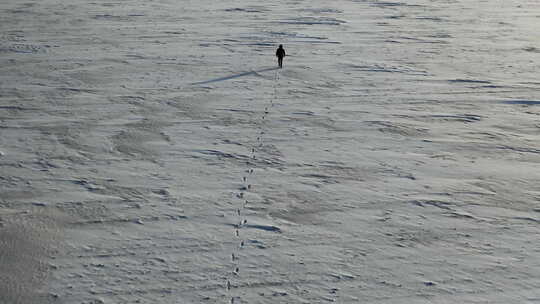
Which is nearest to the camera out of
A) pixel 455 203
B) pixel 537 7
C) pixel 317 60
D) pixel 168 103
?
pixel 455 203

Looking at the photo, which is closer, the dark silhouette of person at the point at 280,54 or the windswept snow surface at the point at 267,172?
the windswept snow surface at the point at 267,172

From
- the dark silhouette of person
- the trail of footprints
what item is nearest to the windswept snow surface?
the trail of footprints

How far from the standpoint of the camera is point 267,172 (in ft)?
17.2

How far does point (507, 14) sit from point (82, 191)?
506 inches

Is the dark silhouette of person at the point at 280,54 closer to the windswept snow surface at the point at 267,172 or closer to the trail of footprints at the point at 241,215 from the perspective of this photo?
the windswept snow surface at the point at 267,172

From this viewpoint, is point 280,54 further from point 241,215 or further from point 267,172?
point 241,215

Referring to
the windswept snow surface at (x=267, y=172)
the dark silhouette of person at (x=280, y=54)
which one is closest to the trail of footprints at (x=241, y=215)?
the windswept snow surface at (x=267, y=172)

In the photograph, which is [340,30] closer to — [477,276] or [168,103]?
[168,103]

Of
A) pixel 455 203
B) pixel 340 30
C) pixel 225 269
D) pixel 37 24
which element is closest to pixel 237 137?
pixel 455 203

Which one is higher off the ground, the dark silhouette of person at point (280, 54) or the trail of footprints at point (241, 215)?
the dark silhouette of person at point (280, 54)

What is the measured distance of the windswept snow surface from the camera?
3619mm

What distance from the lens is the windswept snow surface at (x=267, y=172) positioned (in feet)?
11.9

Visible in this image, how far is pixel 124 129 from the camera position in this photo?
636cm

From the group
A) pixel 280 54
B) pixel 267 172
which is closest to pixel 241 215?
pixel 267 172
